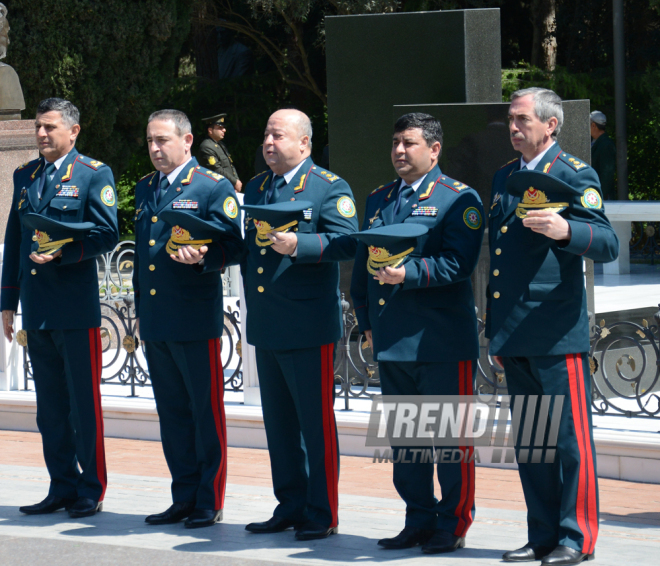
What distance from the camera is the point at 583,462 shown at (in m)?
4.12

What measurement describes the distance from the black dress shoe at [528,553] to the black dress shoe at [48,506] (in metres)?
2.26

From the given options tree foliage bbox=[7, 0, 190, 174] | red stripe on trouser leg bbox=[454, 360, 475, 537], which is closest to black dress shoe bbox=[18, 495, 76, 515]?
red stripe on trouser leg bbox=[454, 360, 475, 537]

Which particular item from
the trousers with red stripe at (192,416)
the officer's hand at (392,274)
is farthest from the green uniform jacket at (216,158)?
the officer's hand at (392,274)

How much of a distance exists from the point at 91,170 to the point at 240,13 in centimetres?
1695

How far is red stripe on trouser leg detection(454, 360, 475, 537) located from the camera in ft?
14.3

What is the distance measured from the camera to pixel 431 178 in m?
4.42

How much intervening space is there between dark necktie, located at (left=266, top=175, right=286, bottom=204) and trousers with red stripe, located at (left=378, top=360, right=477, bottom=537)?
0.89m

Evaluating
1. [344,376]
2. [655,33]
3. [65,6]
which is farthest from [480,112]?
[655,33]

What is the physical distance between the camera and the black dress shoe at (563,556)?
160 inches

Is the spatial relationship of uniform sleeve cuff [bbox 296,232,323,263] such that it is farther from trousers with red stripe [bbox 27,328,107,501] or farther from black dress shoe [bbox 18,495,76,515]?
black dress shoe [bbox 18,495,76,515]

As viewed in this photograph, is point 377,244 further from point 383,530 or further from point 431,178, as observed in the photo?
point 383,530

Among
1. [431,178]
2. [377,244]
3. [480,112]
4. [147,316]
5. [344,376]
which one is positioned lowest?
[344,376]

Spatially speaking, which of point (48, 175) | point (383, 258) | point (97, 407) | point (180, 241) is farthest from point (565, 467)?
point (48, 175)

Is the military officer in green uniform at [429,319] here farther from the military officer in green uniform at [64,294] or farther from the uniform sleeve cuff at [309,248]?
the military officer in green uniform at [64,294]
